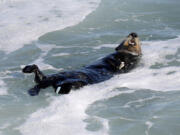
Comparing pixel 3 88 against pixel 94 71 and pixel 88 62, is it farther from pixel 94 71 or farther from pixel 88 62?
pixel 88 62

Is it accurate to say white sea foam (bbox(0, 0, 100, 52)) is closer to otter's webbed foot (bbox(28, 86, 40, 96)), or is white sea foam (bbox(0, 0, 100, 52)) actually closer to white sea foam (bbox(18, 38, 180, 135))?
otter's webbed foot (bbox(28, 86, 40, 96))

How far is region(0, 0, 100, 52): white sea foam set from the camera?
10766 millimetres

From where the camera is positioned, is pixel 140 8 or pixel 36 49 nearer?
pixel 36 49

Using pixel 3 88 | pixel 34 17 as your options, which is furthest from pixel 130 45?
pixel 34 17

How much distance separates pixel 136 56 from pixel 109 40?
1.41 metres

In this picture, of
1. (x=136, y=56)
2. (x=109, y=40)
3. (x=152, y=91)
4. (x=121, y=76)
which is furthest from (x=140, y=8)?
(x=152, y=91)

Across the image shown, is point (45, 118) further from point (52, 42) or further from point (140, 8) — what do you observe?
point (140, 8)

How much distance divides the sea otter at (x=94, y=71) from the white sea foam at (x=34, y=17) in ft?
8.01

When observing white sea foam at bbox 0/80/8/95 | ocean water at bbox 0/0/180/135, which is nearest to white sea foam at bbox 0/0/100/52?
ocean water at bbox 0/0/180/135

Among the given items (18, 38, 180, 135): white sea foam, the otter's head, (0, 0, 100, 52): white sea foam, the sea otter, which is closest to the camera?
(18, 38, 180, 135): white sea foam

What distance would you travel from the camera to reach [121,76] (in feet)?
26.8

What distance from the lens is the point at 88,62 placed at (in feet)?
29.5

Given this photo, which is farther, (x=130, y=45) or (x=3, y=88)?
(x=130, y=45)

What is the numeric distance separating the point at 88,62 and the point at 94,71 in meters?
0.90
